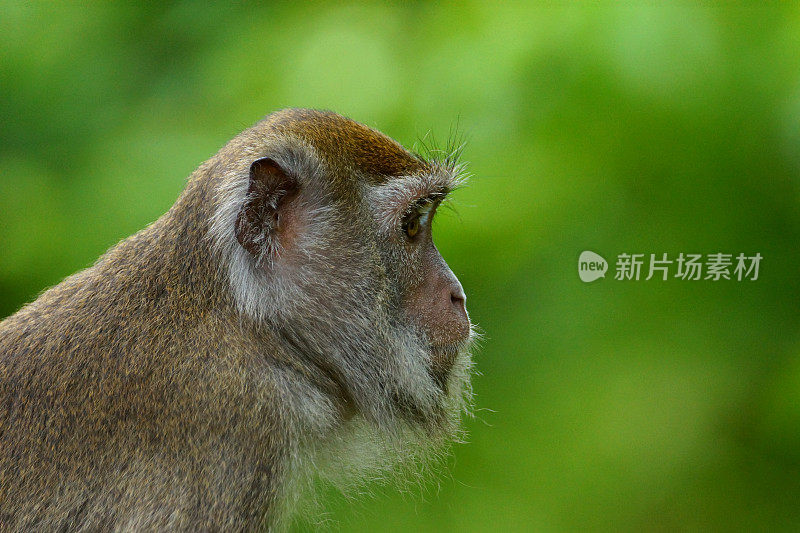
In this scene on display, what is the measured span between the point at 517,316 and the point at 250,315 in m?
2.28

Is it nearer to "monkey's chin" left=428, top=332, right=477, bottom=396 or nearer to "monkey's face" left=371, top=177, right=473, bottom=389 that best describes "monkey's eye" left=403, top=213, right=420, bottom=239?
"monkey's face" left=371, top=177, right=473, bottom=389

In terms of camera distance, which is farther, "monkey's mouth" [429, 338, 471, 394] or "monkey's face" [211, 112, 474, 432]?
"monkey's mouth" [429, 338, 471, 394]

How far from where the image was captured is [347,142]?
2.42m

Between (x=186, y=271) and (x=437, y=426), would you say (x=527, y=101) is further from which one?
(x=186, y=271)

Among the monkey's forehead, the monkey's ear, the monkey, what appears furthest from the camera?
the monkey's forehead

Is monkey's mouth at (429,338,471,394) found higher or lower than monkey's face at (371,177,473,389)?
lower

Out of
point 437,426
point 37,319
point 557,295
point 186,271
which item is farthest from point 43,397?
point 557,295

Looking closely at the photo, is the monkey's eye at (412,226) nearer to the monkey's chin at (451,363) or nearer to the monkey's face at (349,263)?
the monkey's face at (349,263)

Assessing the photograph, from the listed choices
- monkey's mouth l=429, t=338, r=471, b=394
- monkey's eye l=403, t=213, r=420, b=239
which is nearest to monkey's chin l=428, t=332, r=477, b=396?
monkey's mouth l=429, t=338, r=471, b=394

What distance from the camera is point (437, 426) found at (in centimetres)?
262

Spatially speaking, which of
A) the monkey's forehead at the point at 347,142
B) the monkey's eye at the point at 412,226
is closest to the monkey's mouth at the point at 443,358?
the monkey's eye at the point at 412,226

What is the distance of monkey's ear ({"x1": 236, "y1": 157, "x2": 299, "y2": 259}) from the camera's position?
2168 mm

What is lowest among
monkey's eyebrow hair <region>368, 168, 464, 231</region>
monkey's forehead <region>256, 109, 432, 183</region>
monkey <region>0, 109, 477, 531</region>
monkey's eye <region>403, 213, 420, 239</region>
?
monkey <region>0, 109, 477, 531</region>

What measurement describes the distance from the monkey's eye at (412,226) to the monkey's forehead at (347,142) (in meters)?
0.14
